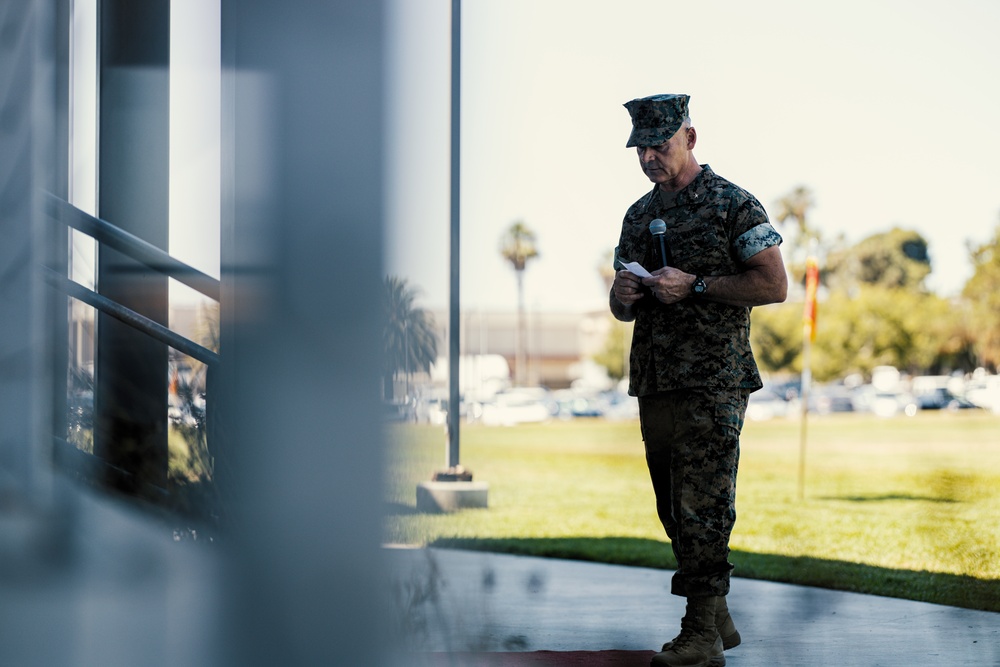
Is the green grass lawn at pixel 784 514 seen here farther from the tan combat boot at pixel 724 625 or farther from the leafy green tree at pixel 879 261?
the leafy green tree at pixel 879 261

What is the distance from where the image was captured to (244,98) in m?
1.77

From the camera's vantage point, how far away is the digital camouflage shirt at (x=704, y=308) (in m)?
3.00

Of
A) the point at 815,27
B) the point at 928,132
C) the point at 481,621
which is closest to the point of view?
the point at 481,621

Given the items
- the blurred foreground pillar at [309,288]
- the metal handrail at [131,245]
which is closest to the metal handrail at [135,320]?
the metal handrail at [131,245]

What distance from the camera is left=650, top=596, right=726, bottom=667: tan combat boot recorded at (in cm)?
295

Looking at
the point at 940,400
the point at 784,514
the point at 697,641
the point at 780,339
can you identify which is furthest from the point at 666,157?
the point at 780,339

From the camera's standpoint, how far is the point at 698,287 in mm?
2969

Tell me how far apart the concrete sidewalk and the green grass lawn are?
0.24m

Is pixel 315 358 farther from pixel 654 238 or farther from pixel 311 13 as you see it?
pixel 654 238

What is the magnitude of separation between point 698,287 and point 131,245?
1425 millimetres

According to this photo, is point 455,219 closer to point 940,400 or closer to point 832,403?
point 832,403

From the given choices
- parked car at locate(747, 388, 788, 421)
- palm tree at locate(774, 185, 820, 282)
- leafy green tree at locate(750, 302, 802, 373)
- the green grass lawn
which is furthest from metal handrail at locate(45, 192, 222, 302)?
palm tree at locate(774, 185, 820, 282)

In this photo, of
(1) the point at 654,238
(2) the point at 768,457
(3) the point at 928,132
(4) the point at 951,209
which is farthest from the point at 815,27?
(1) the point at 654,238

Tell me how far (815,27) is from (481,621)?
136 ft
